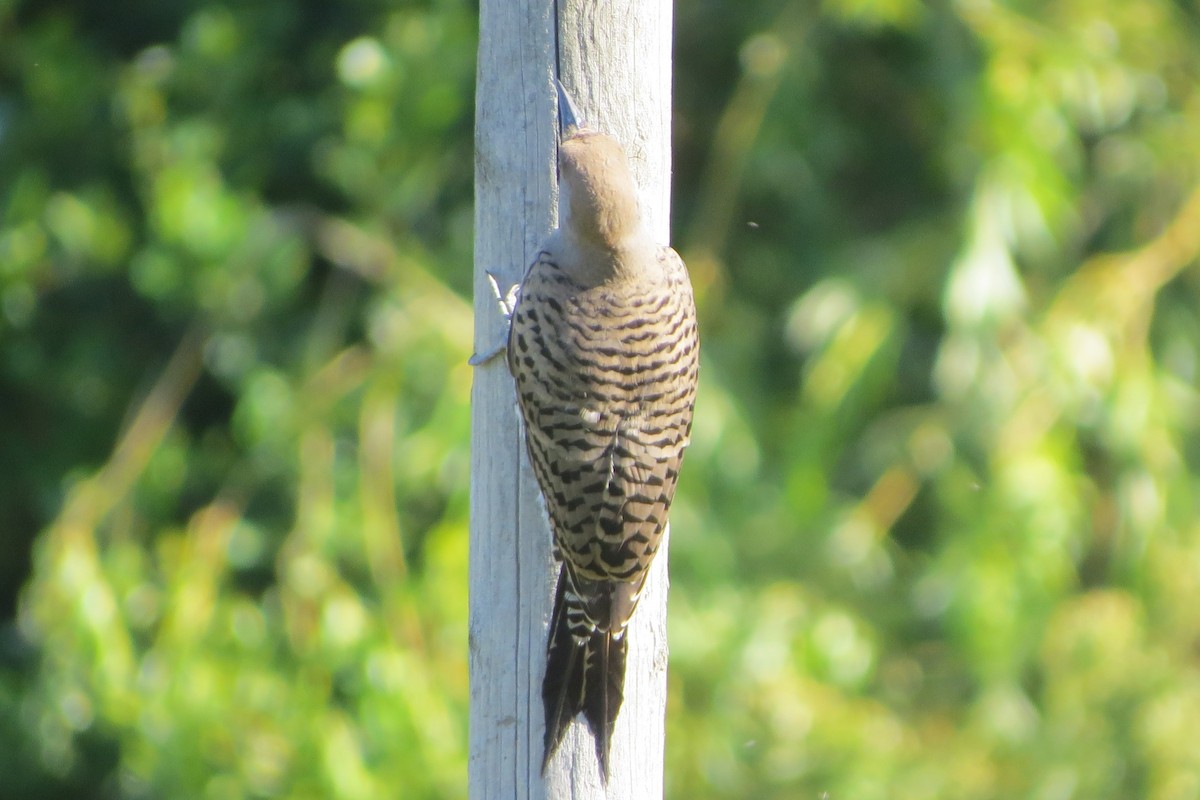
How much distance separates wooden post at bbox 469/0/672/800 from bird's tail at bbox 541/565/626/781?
2cm

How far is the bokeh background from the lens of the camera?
13.3 feet

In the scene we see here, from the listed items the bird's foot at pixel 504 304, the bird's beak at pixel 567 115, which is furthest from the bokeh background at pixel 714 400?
the bird's beak at pixel 567 115

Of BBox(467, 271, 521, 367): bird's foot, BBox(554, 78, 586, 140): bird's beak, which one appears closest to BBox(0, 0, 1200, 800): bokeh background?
BBox(467, 271, 521, 367): bird's foot

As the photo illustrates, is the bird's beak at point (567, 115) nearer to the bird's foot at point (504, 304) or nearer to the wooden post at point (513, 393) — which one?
the wooden post at point (513, 393)

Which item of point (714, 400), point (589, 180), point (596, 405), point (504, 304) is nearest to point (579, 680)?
point (596, 405)

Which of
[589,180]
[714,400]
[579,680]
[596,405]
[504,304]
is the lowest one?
[579,680]

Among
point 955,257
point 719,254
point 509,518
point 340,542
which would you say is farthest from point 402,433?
point 509,518

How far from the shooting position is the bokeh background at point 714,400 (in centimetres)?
405

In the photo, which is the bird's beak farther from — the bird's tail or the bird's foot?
the bird's tail

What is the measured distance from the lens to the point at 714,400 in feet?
13.9

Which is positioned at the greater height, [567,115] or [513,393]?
[567,115]

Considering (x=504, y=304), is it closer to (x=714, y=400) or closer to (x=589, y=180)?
(x=589, y=180)

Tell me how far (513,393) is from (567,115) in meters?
0.45

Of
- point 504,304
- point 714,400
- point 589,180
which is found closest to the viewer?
point 589,180
